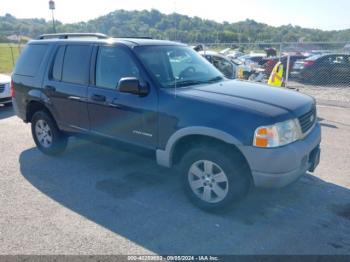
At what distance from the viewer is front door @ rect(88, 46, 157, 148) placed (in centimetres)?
404

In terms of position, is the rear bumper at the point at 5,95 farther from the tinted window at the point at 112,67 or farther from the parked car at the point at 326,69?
the parked car at the point at 326,69

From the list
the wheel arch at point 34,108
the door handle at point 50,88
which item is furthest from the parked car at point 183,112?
the wheel arch at point 34,108

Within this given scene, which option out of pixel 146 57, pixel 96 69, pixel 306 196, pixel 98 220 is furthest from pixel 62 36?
pixel 306 196

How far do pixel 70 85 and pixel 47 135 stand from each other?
4.04 ft

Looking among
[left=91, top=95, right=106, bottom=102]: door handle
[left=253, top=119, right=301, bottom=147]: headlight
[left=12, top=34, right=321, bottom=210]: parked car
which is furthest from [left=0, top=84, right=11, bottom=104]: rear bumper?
[left=253, top=119, right=301, bottom=147]: headlight

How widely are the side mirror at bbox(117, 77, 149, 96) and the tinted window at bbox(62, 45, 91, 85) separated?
103 centimetres

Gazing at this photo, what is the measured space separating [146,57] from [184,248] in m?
2.35

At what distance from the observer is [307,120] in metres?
3.84

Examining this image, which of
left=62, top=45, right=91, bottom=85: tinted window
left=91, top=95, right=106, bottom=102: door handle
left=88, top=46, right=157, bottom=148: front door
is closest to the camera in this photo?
left=88, top=46, right=157, bottom=148: front door

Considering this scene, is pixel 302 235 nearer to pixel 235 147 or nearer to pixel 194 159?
pixel 235 147

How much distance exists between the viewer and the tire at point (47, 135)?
5457 millimetres

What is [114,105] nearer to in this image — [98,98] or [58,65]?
[98,98]

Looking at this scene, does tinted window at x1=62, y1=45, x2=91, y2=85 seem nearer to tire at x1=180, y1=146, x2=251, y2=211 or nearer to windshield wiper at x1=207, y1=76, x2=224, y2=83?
windshield wiper at x1=207, y1=76, x2=224, y2=83

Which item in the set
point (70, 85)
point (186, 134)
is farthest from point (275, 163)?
point (70, 85)
